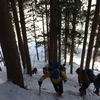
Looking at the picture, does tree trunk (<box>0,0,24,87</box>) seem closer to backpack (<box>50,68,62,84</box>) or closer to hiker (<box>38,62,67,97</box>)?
hiker (<box>38,62,67,97</box>)

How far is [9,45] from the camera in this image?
462cm

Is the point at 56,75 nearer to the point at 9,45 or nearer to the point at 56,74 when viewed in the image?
the point at 56,74

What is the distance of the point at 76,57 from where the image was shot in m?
34.0

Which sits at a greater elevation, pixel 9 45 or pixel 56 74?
pixel 9 45

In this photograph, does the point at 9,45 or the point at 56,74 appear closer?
the point at 9,45

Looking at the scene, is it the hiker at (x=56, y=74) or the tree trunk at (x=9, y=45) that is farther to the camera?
the hiker at (x=56, y=74)

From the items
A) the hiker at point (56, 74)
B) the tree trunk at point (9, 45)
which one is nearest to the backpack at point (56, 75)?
the hiker at point (56, 74)

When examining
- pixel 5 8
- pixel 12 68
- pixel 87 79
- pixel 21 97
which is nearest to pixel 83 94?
pixel 87 79

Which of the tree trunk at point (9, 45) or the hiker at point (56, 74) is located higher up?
the tree trunk at point (9, 45)

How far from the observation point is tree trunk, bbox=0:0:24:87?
4.34m

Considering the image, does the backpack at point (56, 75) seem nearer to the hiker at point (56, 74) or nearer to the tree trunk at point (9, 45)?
the hiker at point (56, 74)

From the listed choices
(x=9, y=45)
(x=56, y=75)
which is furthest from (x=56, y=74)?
(x=9, y=45)

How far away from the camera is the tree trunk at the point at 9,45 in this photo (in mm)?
4340

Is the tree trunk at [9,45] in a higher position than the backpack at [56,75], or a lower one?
higher
